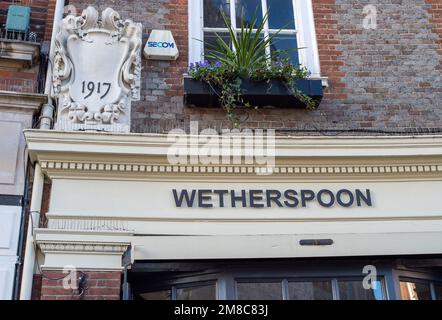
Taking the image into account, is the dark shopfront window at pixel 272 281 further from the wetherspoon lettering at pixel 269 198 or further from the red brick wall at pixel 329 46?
the red brick wall at pixel 329 46

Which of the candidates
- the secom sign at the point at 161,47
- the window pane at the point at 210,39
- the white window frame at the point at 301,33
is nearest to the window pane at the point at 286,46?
the white window frame at the point at 301,33

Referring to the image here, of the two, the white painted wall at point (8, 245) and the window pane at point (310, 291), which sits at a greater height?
the white painted wall at point (8, 245)

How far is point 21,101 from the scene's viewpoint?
6703 millimetres

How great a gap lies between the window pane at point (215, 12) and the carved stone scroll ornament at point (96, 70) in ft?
3.63

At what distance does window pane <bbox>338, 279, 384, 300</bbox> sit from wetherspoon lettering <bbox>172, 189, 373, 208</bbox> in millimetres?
824

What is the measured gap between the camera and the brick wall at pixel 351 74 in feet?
23.1

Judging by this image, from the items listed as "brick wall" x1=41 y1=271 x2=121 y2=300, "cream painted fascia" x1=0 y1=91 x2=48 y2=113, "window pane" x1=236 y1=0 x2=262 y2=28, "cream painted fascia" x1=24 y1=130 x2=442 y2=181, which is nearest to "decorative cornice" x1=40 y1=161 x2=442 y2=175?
"cream painted fascia" x1=24 y1=130 x2=442 y2=181

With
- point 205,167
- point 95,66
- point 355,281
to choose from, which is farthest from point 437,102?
point 95,66

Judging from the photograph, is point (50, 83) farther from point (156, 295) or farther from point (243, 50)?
point (156, 295)

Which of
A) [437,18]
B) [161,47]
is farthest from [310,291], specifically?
[437,18]
